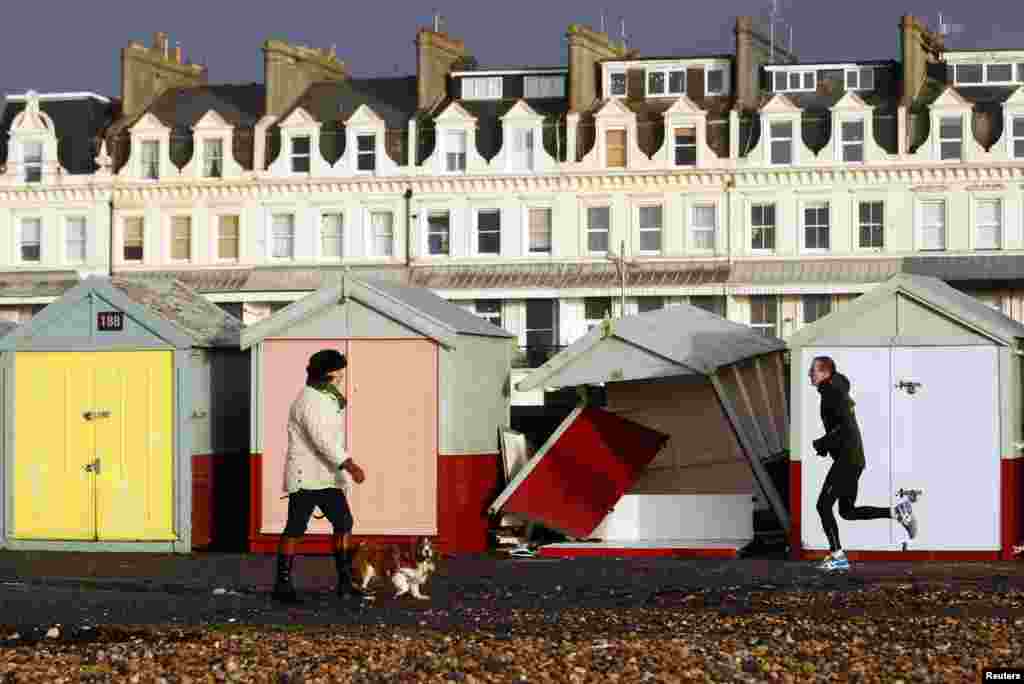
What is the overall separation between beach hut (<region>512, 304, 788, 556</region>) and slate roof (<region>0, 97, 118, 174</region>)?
60593mm

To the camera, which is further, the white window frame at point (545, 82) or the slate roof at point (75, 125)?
the slate roof at point (75, 125)

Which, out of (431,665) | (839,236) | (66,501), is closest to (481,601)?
(431,665)

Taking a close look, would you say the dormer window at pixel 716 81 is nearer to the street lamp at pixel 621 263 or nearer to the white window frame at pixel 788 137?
the white window frame at pixel 788 137

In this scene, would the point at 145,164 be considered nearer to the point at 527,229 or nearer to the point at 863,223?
the point at 527,229

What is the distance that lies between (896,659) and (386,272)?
65563 millimetres

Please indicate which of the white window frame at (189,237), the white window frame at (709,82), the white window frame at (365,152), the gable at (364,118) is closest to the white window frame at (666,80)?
the white window frame at (709,82)

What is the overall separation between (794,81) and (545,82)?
8.90 metres

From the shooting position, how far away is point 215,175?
79812 mm

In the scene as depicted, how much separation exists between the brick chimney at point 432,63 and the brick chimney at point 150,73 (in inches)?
422

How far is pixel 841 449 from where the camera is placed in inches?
781

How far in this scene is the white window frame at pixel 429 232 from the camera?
7744cm

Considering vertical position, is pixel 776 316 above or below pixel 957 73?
below

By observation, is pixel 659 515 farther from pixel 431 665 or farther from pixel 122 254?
pixel 122 254

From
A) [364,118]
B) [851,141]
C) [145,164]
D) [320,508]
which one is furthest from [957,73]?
[320,508]
